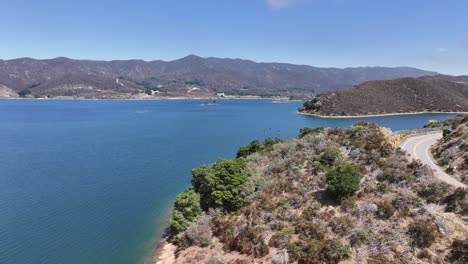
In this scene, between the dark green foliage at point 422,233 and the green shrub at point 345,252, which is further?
the green shrub at point 345,252

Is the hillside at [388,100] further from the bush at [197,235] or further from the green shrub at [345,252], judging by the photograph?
the green shrub at [345,252]

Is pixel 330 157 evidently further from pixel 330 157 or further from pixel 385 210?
pixel 385 210

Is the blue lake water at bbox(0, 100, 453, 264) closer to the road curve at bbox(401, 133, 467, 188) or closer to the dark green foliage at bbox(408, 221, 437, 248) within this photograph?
the dark green foliage at bbox(408, 221, 437, 248)

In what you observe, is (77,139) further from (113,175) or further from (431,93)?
(431,93)

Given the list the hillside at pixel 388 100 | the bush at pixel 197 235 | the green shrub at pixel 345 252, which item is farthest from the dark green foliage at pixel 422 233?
the hillside at pixel 388 100

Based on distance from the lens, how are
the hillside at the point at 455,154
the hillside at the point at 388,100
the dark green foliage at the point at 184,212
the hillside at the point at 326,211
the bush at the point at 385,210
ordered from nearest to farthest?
1. the hillside at the point at 326,211
2. the bush at the point at 385,210
3. the hillside at the point at 455,154
4. the dark green foliage at the point at 184,212
5. the hillside at the point at 388,100

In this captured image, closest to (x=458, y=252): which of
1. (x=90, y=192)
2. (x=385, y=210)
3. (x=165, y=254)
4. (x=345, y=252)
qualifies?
(x=385, y=210)

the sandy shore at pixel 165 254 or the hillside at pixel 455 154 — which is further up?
the hillside at pixel 455 154
